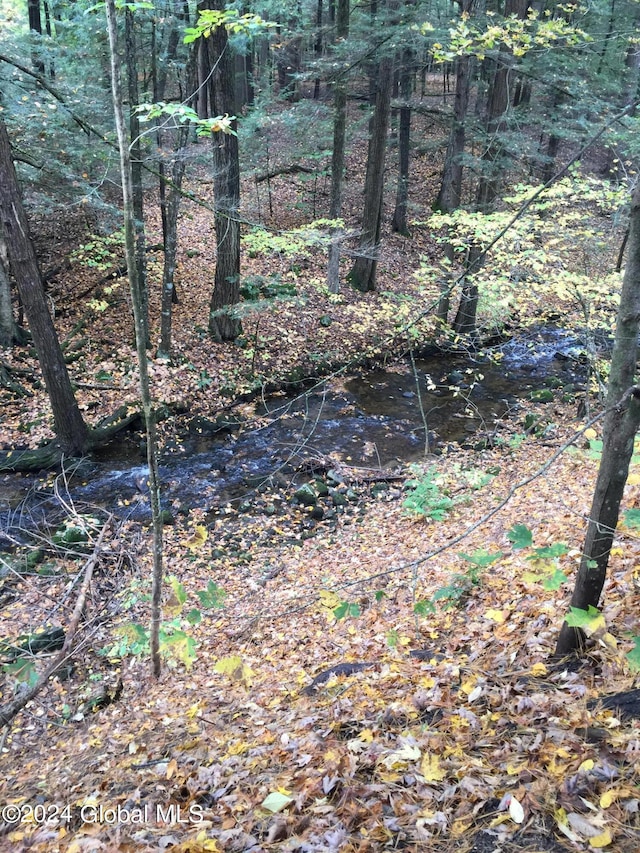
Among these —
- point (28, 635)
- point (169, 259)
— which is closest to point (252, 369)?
point (169, 259)

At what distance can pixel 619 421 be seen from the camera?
271 cm

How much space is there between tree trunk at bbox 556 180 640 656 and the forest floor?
27cm

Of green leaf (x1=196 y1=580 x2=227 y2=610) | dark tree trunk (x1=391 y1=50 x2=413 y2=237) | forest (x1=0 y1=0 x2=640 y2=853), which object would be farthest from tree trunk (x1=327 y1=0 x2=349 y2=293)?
green leaf (x1=196 y1=580 x2=227 y2=610)

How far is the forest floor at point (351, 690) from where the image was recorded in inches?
104

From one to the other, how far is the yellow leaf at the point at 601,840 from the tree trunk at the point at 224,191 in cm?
1036

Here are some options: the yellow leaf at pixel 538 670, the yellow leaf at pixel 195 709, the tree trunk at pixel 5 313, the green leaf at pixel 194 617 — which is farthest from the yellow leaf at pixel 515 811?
the tree trunk at pixel 5 313

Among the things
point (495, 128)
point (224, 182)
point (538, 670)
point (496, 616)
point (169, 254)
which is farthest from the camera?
point (495, 128)

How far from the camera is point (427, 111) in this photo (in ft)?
56.5

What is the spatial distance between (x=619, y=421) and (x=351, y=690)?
9.23 feet

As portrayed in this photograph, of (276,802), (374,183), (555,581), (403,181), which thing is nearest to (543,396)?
(374,183)

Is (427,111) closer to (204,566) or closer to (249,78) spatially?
(249,78)

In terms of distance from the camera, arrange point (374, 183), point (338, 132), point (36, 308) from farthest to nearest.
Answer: point (374, 183) → point (338, 132) → point (36, 308)

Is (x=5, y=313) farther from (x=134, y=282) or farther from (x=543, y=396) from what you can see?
(x=543, y=396)

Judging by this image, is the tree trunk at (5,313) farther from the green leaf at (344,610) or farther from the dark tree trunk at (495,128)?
the green leaf at (344,610)
